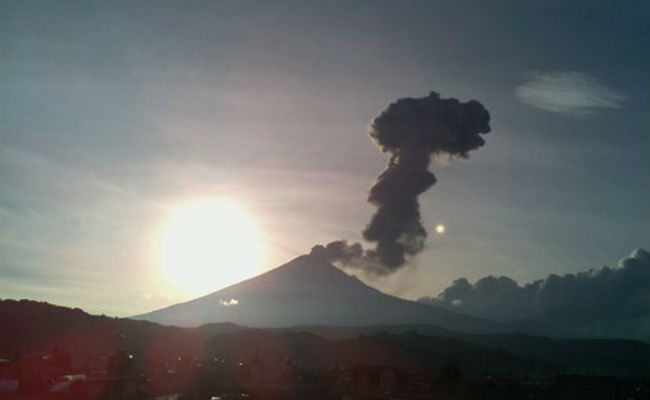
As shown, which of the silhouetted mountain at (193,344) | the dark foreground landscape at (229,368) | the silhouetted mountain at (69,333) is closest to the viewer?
the dark foreground landscape at (229,368)

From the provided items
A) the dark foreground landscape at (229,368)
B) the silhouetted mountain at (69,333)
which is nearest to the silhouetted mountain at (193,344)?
the silhouetted mountain at (69,333)

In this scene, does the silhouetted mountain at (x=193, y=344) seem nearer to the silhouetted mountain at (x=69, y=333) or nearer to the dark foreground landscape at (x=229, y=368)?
the silhouetted mountain at (x=69, y=333)

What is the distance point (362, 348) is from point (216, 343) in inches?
1178

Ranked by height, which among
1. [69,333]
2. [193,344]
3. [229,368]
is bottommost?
[229,368]

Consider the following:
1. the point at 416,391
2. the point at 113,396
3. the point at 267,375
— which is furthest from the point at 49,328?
the point at 113,396

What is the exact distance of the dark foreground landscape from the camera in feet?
168

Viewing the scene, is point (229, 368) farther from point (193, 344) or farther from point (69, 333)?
point (193, 344)

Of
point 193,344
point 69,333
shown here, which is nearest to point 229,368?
point 69,333

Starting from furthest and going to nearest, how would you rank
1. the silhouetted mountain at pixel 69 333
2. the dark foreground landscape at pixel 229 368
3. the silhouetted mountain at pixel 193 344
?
the silhouetted mountain at pixel 193 344 < the silhouetted mountain at pixel 69 333 < the dark foreground landscape at pixel 229 368

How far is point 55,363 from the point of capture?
6353cm

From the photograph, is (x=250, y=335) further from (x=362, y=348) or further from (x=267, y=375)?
(x=267, y=375)

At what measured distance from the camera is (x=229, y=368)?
336ft

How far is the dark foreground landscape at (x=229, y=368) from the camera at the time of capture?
5109 centimetres

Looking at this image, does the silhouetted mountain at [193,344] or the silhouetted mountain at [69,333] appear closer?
the silhouetted mountain at [69,333]
